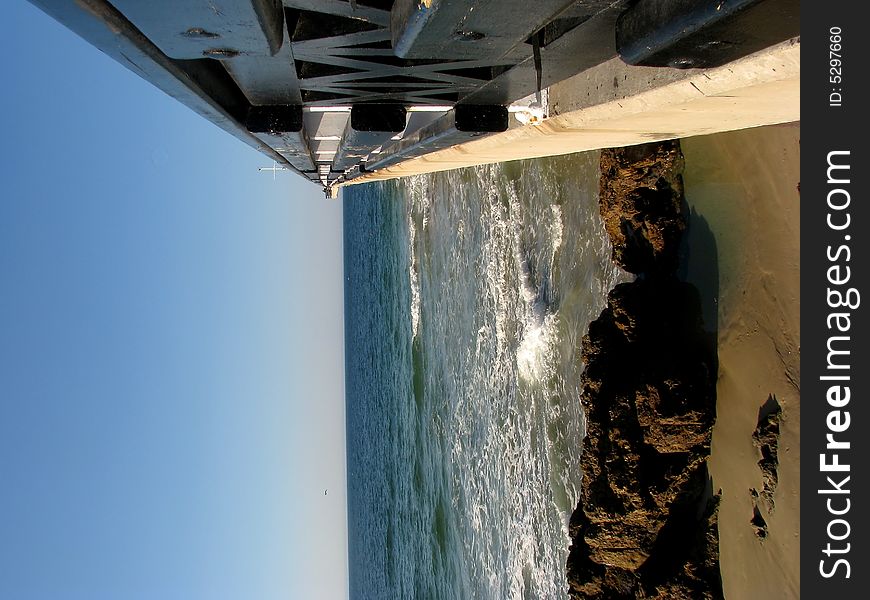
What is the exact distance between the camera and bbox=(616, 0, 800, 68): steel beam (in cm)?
322

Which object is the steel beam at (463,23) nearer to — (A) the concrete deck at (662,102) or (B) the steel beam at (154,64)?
(A) the concrete deck at (662,102)

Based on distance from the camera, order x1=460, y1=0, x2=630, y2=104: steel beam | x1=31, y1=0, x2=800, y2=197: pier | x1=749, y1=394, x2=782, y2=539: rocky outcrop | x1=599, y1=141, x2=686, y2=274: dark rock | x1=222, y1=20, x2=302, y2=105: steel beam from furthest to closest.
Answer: x1=599, y1=141, x2=686, y2=274: dark rock, x1=749, y1=394, x2=782, y2=539: rocky outcrop, x1=222, y1=20, x2=302, y2=105: steel beam, x1=460, y1=0, x2=630, y2=104: steel beam, x1=31, y1=0, x2=800, y2=197: pier

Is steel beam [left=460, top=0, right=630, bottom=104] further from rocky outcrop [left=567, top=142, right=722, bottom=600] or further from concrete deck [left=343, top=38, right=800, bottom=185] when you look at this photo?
rocky outcrop [left=567, top=142, right=722, bottom=600]

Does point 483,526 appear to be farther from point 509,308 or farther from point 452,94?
point 452,94

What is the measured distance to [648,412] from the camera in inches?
397

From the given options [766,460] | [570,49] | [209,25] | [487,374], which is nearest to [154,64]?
[209,25]

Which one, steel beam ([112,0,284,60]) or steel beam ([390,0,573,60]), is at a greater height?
steel beam ([390,0,573,60])

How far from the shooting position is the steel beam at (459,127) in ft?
21.9

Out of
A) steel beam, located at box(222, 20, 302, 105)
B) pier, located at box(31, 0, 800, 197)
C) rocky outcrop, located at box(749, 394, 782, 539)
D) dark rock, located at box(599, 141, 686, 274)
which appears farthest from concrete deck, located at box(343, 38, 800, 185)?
rocky outcrop, located at box(749, 394, 782, 539)

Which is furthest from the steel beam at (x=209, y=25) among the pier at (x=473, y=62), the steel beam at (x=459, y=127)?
the steel beam at (x=459, y=127)

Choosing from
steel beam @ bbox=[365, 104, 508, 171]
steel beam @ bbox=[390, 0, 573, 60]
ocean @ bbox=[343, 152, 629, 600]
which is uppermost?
steel beam @ bbox=[365, 104, 508, 171]

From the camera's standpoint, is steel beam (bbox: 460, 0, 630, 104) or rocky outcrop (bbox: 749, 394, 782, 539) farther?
rocky outcrop (bbox: 749, 394, 782, 539)

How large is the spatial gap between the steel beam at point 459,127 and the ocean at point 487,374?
202 inches

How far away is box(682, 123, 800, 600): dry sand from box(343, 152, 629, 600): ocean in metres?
2.28
